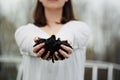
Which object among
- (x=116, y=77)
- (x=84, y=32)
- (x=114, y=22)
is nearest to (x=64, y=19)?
(x=84, y=32)

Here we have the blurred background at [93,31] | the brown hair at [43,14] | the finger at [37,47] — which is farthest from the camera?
the blurred background at [93,31]

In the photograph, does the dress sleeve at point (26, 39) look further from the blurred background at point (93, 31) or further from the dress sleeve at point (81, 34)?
the blurred background at point (93, 31)

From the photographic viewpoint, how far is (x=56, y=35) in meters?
1.01

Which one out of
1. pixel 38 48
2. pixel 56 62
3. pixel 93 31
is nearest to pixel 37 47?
pixel 38 48

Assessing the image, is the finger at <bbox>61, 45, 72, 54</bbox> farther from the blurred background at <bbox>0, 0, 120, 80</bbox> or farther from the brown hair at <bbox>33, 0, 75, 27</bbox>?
the blurred background at <bbox>0, 0, 120, 80</bbox>

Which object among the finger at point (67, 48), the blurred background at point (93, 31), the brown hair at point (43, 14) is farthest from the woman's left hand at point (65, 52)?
the blurred background at point (93, 31)

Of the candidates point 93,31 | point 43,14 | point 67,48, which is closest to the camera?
point 67,48

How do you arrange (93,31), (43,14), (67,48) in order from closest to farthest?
(67,48) → (43,14) → (93,31)

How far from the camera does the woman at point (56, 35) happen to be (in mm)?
1027

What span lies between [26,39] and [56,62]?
0.10m

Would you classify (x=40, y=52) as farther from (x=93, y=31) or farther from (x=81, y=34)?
(x=93, y=31)

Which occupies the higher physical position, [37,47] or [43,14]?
[43,14]

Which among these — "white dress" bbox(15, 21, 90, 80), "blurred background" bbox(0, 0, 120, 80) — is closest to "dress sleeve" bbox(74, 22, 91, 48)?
"white dress" bbox(15, 21, 90, 80)

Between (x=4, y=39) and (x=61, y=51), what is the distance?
2.62 meters
